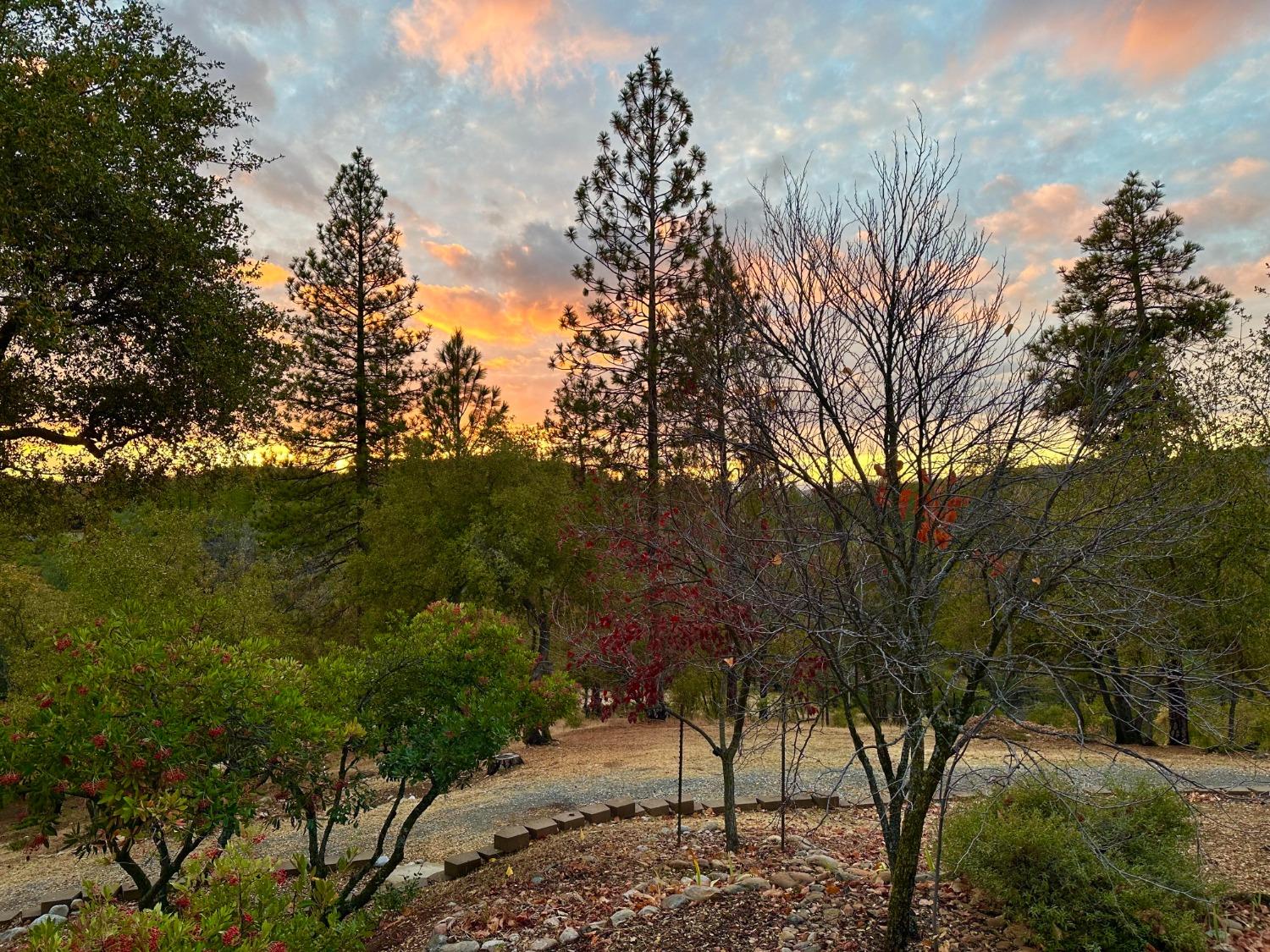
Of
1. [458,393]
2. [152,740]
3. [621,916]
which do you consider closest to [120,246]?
[152,740]

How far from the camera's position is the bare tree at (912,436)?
3029 mm

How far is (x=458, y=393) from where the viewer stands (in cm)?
1872

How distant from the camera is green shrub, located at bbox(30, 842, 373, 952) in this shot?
196 centimetres

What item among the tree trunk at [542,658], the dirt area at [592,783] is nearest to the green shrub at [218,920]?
the dirt area at [592,783]

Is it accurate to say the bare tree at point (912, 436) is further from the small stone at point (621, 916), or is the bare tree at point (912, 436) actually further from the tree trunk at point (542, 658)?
the tree trunk at point (542, 658)

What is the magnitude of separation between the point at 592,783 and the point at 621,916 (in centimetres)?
535

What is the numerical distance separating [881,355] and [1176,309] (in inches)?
622

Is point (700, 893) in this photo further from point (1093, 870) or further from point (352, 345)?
point (352, 345)

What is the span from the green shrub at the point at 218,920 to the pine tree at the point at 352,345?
16222mm

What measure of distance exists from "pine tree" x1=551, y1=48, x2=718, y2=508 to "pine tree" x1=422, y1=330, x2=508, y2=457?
18.4 feet

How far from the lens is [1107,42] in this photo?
4.79 meters

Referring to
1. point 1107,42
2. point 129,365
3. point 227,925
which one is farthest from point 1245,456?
point 129,365

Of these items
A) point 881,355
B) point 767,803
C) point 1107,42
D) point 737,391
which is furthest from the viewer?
point 767,803

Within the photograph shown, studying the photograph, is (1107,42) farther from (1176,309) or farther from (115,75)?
(1176,309)
